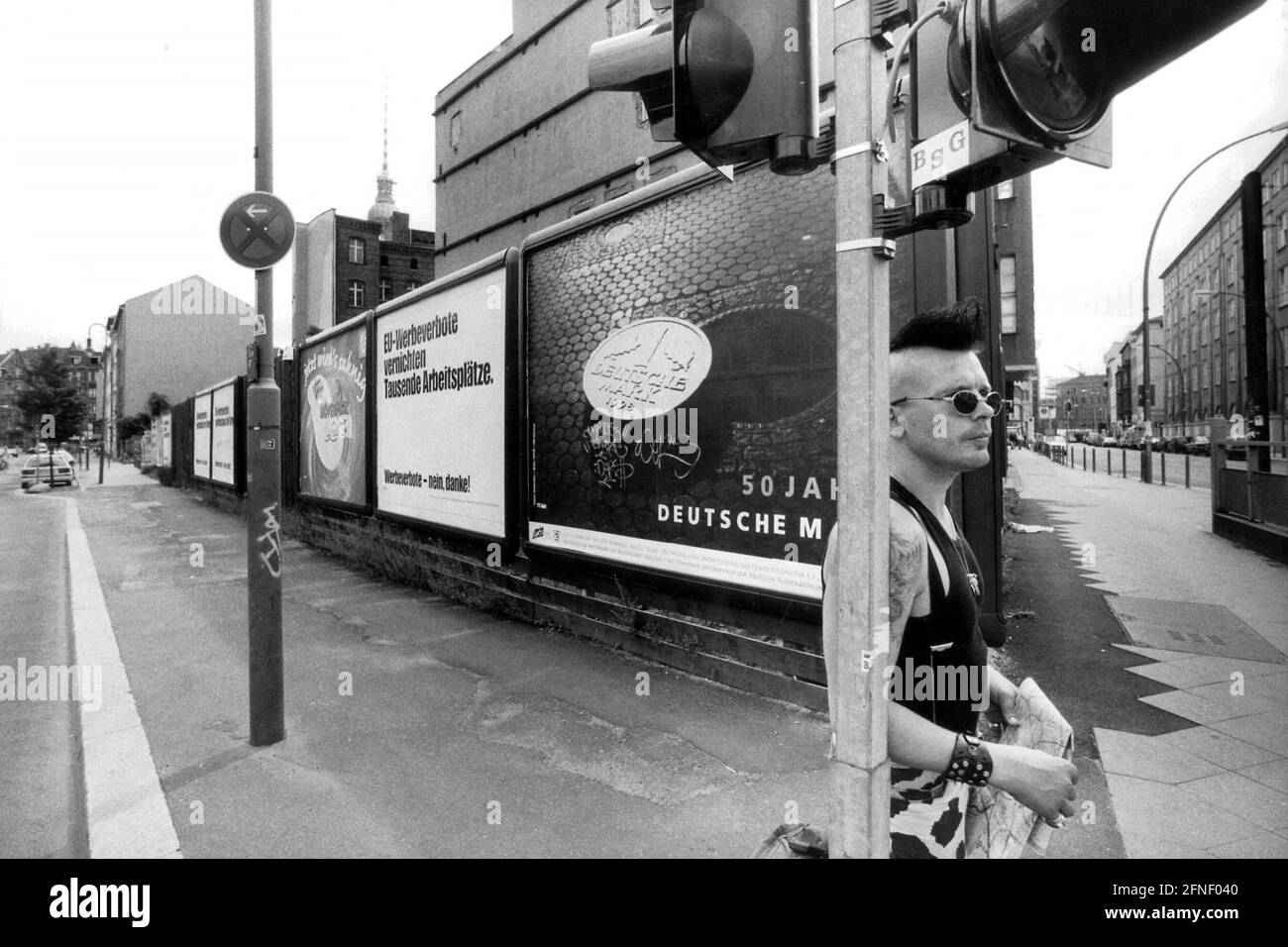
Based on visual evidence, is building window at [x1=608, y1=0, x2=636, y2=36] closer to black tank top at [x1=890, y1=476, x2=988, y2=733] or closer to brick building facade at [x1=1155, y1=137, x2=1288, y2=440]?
brick building facade at [x1=1155, y1=137, x2=1288, y2=440]

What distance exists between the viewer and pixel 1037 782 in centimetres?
166

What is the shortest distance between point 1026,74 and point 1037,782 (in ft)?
4.64

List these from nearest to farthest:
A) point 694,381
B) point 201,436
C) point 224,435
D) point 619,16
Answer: point 694,381 < point 224,435 < point 201,436 < point 619,16

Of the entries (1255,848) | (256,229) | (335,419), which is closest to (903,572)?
(1255,848)

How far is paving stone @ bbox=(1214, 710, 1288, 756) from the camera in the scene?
4.11m

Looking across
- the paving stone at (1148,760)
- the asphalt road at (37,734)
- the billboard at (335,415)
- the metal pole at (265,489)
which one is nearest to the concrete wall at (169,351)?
the billboard at (335,415)

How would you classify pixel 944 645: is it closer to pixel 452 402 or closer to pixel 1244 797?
pixel 1244 797

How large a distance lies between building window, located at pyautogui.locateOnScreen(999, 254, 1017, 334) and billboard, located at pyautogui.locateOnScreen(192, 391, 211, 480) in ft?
75.4

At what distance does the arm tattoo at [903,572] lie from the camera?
5.60 feet

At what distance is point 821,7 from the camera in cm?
189

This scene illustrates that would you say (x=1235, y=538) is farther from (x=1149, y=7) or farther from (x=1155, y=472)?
(x=1155, y=472)

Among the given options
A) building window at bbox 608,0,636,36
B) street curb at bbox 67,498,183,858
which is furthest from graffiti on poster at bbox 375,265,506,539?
building window at bbox 608,0,636,36

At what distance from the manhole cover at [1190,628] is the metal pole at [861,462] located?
5.53 metres
